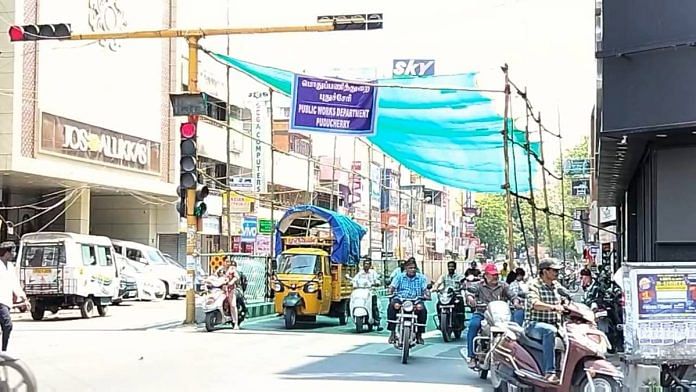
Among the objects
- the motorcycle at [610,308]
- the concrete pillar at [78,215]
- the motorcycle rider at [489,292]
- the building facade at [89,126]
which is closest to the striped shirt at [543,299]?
the motorcycle rider at [489,292]

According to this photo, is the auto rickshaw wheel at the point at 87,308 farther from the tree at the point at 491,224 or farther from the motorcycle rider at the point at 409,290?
the tree at the point at 491,224

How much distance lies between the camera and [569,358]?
9.06 m

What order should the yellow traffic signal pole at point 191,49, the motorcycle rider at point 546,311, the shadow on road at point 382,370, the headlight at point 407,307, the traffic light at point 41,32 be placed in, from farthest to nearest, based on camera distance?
the yellow traffic signal pole at point 191,49
the traffic light at point 41,32
the headlight at point 407,307
the shadow on road at point 382,370
the motorcycle rider at point 546,311

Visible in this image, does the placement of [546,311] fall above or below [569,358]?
above

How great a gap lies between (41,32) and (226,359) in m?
7.19

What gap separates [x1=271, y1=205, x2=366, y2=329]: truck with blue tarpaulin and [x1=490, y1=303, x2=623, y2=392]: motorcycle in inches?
449

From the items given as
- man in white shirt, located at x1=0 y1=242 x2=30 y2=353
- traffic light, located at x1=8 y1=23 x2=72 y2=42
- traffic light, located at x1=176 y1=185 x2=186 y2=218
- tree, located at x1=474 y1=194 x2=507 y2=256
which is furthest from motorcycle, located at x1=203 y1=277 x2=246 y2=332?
tree, located at x1=474 y1=194 x2=507 y2=256

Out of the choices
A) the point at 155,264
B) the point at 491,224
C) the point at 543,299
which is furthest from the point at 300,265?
the point at 491,224

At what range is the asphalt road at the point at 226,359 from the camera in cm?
1239

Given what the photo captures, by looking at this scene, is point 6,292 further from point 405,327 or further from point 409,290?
point 409,290

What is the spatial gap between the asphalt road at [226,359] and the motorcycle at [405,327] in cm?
25

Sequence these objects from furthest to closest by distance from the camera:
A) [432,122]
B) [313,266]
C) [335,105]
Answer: [313,266], [432,122], [335,105]

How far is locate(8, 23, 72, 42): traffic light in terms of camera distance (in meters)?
17.3

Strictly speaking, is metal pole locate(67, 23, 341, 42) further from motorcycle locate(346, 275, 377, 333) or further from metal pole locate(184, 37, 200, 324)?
motorcycle locate(346, 275, 377, 333)
